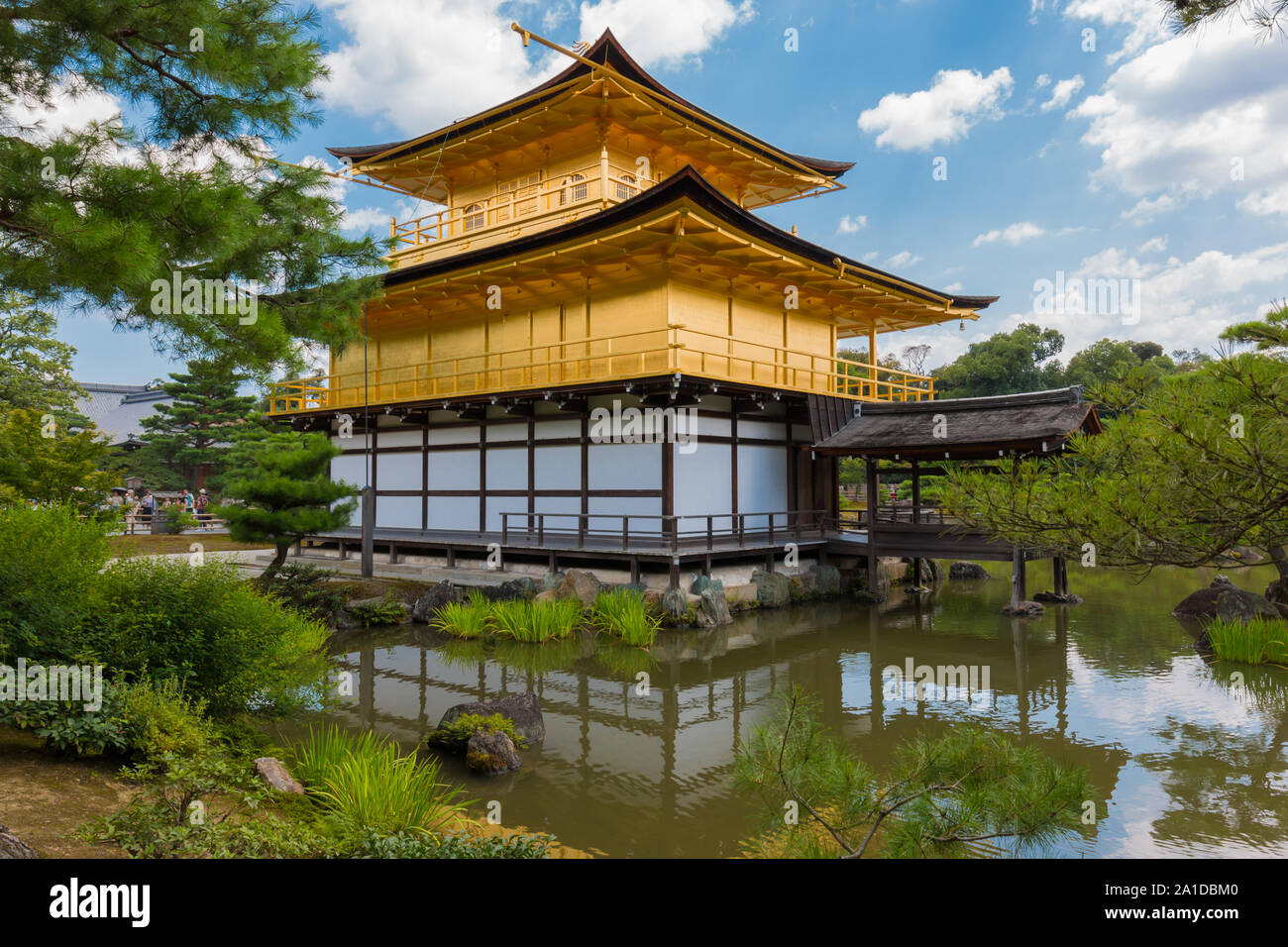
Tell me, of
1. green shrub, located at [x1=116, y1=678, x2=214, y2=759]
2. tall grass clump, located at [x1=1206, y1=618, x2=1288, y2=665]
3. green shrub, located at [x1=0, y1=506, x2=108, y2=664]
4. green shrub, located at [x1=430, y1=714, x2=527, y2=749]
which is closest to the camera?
→ green shrub, located at [x1=116, y1=678, x2=214, y2=759]

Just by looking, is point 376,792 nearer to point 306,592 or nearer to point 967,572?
point 306,592

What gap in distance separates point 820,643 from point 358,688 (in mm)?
7720

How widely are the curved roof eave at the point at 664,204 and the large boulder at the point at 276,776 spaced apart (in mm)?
11600

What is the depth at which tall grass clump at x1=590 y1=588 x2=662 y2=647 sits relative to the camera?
511 inches

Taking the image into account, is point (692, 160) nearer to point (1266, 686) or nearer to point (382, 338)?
point (382, 338)

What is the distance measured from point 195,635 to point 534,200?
58.5ft

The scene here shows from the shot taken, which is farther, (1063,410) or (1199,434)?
(1063,410)

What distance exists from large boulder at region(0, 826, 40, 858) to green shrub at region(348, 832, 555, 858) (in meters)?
1.62

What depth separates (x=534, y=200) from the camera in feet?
71.1

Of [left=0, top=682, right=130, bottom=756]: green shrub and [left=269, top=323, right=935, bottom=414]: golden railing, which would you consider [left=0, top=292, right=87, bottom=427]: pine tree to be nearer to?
[left=269, top=323, right=935, bottom=414]: golden railing

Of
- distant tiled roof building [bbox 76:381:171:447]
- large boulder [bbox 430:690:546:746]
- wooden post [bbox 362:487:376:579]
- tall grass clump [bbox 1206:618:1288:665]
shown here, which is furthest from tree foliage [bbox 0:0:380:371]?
distant tiled roof building [bbox 76:381:171:447]

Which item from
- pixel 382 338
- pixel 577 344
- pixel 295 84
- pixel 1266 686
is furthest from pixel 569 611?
pixel 382 338

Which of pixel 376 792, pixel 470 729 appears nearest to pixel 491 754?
pixel 470 729
